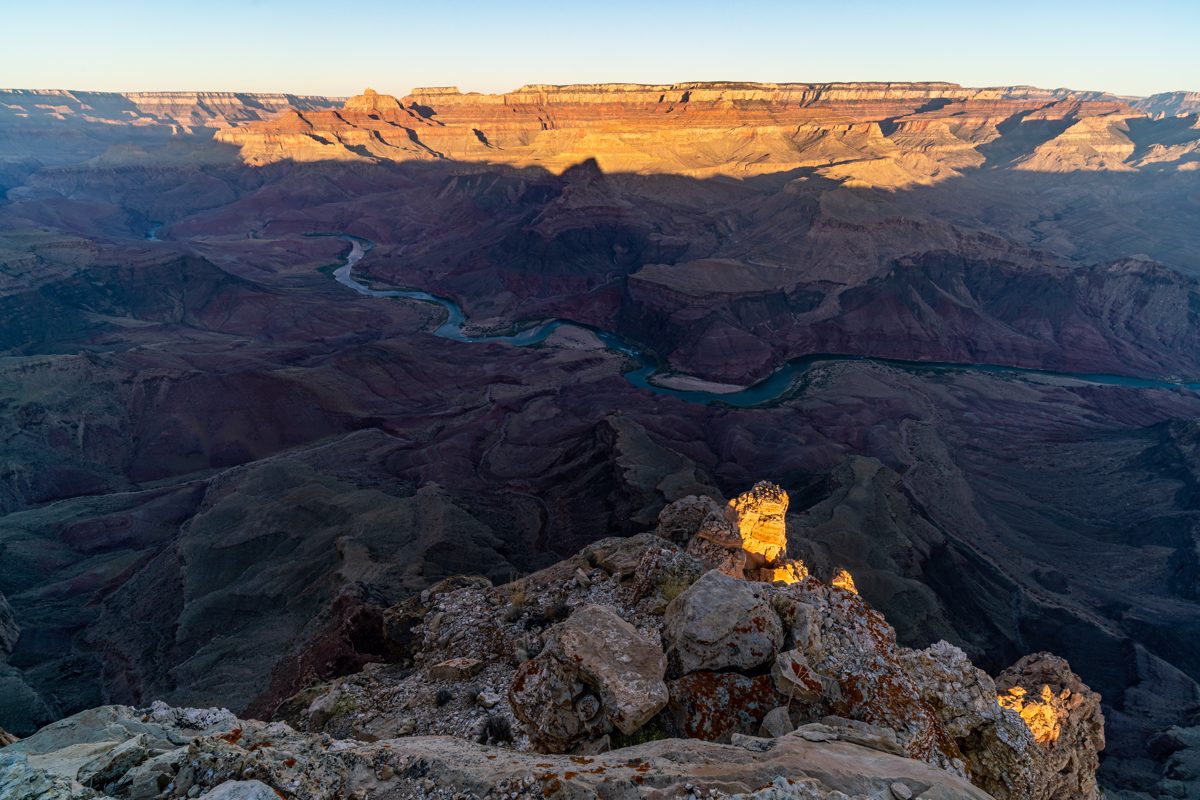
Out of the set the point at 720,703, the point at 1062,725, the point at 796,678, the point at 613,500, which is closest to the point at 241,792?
the point at 720,703

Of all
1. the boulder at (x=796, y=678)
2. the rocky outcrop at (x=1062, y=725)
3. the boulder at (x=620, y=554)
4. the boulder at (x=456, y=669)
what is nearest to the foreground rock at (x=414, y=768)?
the boulder at (x=796, y=678)

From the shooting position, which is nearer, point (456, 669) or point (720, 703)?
point (720, 703)

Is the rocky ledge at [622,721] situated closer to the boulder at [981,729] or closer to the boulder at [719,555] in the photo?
the boulder at [981,729]

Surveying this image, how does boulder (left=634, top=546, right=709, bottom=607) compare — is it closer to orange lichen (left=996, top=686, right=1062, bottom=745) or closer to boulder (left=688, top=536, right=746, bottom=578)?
boulder (left=688, top=536, right=746, bottom=578)

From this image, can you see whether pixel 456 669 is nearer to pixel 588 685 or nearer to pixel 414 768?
pixel 588 685

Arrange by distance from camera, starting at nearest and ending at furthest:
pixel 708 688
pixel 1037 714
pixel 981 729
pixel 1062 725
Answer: pixel 708 688 < pixel 981 729 < pixel 1037 714 < pixel 1062 725

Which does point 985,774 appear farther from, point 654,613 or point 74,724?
point 74,724

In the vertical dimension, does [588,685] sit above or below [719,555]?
above

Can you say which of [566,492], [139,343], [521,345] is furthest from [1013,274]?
[139,343]
